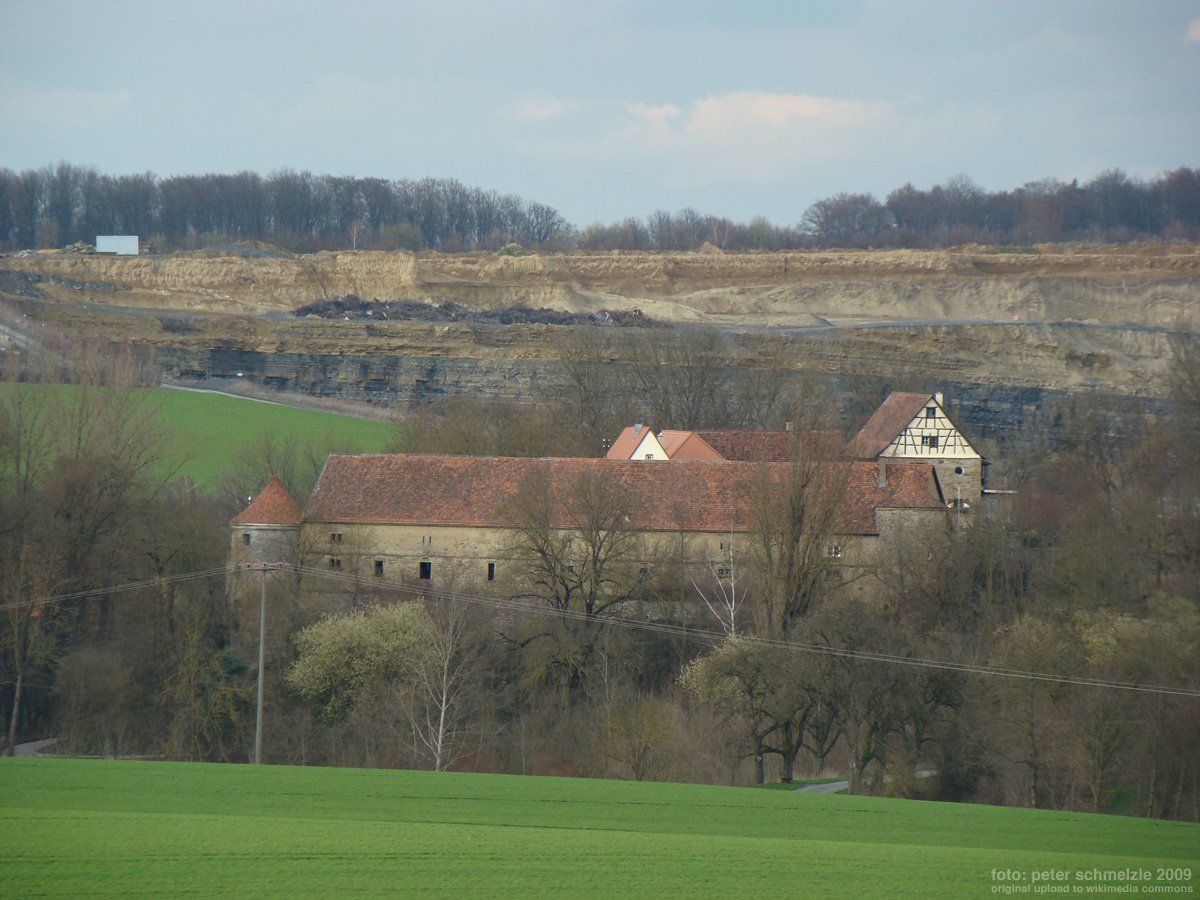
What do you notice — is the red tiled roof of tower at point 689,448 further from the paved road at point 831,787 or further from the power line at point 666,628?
the paved road at point 831,787

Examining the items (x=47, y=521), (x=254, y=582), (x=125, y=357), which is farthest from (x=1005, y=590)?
(x=125, y=357)

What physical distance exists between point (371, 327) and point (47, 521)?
44020 millimetres

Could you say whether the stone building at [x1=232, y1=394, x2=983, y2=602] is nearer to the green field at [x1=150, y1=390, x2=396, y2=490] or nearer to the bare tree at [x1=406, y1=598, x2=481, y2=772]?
the bare tree at [x1=406, y1=598, x2=481, y2=772]

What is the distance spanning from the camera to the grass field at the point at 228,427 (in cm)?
4912

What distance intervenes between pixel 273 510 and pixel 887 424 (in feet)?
64.2

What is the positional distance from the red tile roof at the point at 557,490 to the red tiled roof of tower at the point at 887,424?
4.93 meters

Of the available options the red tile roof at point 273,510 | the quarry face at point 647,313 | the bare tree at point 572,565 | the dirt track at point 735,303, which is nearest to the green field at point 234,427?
the quarry face at point 647,313

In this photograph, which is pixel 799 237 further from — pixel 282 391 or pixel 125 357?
pixel 125 357

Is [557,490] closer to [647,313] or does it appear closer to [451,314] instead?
[451,314]

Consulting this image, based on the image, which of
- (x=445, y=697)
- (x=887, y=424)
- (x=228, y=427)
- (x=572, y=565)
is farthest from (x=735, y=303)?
(x=445, y=697)

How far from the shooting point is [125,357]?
152ft

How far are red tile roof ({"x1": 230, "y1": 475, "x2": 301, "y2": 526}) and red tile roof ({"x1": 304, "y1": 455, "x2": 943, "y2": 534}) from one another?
466 mm

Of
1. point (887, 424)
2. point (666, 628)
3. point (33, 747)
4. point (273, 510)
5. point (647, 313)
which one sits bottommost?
point (33, 747)

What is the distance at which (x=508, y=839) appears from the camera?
15.0m
